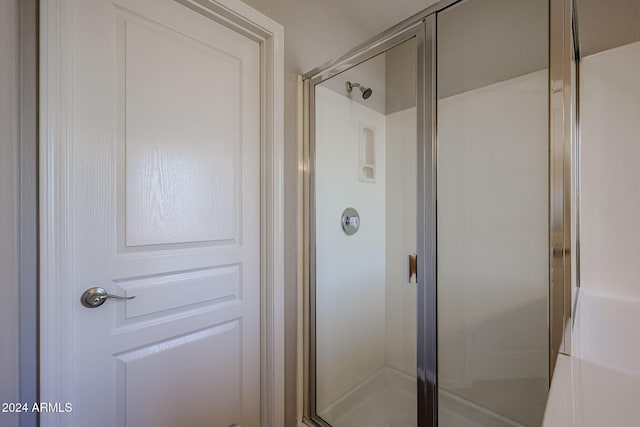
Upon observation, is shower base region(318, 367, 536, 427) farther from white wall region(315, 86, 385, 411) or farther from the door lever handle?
the door lever handle

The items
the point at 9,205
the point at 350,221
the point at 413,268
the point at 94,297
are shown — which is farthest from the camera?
the point at 350,221

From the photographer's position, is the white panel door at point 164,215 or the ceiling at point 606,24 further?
the ceiling at point 606,24

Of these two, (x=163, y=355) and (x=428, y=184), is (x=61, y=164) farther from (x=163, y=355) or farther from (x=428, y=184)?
(x=428, y=184)

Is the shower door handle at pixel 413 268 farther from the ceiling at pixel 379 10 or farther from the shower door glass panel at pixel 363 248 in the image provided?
the ceiling at pixel 379 10

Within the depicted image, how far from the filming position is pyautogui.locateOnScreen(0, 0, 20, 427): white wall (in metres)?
0.75

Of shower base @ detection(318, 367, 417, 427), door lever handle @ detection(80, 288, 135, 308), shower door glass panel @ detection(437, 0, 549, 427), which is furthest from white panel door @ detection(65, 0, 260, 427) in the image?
shower door glass panel @ detection(437, 0, 549, 427)

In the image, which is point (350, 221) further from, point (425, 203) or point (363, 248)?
point (425, 203)

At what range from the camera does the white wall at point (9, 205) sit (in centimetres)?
75

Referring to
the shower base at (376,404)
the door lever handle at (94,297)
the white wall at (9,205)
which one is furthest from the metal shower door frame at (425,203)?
the white wall at (9,205)

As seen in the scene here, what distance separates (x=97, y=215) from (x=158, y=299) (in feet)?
1.19

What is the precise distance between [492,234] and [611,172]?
20.0 inches

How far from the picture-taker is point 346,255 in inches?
66.4

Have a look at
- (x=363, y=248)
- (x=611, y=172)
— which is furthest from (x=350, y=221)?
(x=611, y=172)

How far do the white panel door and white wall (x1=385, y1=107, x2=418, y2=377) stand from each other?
72cm
